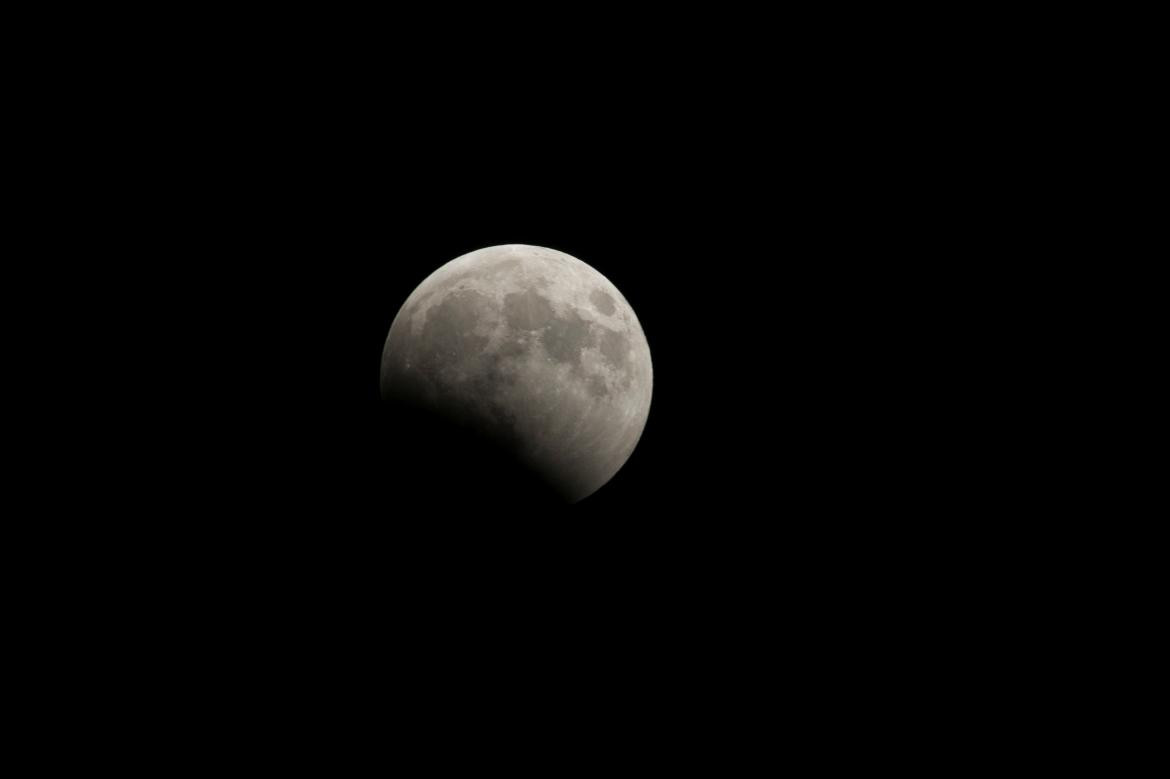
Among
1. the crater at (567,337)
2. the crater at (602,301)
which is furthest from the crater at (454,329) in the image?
the crater at (602,301)

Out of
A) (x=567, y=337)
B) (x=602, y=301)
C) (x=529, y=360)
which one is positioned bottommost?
(x=529, y=360)

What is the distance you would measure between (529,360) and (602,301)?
79 centimetres

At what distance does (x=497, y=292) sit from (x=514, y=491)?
4.29 feet

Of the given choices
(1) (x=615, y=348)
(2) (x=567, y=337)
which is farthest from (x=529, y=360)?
(1) (x=615, y=348)

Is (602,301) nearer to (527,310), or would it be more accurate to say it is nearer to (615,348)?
(615,348)

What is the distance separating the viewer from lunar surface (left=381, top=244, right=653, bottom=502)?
15.2 feet

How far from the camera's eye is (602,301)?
512 cm

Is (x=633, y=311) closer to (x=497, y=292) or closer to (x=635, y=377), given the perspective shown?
(x=635, y=377)

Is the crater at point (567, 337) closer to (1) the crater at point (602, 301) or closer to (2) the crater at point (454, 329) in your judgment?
(1) the crater at point (602, 301)

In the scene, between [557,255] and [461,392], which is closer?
[461,392]

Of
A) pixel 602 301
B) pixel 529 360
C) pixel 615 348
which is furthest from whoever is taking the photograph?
pixel 602 301

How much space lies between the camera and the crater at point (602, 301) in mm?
5055

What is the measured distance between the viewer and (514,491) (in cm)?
492

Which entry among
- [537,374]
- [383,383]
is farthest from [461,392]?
[383,383]
